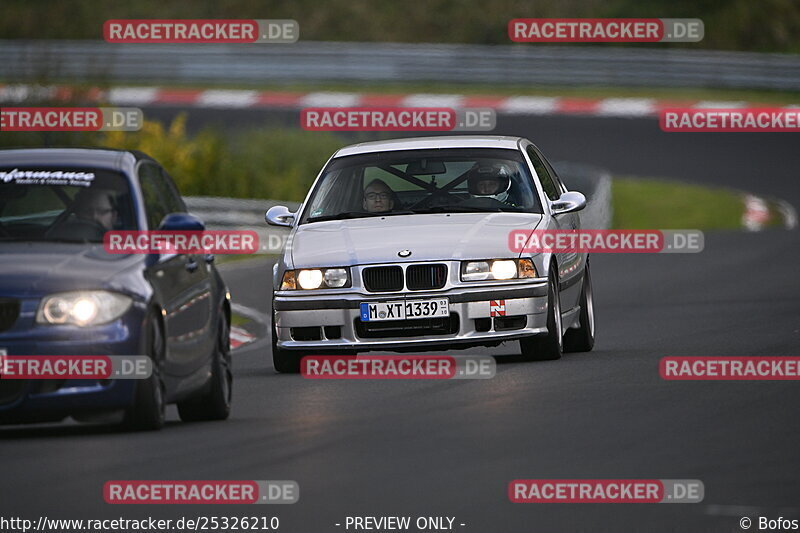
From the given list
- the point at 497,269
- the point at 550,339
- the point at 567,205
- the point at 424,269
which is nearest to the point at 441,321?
the point at 424,269

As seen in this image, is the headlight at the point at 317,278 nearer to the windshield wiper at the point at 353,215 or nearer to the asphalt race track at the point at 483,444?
the asphalt race track at the point at 483,444

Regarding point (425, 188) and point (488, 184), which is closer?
point (488, 184)

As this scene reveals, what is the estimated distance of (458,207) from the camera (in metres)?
13.8

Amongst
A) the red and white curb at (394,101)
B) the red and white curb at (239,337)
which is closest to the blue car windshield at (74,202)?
the red and white curb at (239,337)

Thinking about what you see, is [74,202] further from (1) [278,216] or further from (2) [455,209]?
(2) [455,209]

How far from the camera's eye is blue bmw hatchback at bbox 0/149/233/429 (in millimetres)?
9719

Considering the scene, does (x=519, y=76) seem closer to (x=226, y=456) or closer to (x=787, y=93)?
(x=787, y=93)

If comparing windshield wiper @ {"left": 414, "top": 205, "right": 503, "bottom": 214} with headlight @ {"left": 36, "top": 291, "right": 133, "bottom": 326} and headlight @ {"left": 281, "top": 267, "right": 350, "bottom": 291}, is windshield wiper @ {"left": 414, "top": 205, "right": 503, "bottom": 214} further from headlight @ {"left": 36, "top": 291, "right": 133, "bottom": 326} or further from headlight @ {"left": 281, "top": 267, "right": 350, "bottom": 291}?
headlight @ {"left": 36, "top": 291, "right": 133, "bottom": 326}

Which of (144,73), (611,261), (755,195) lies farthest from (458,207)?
(144,73)

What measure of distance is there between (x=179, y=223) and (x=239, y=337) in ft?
22.4

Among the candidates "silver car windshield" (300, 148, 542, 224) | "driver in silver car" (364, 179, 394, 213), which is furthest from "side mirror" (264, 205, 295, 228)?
"driver in silver car" (364, 179, 394, 213)

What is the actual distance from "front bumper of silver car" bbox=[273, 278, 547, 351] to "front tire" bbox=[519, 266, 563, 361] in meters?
0.09

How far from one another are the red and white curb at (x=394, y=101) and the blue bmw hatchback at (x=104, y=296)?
90.5ft

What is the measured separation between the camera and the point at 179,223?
10.4 metres
